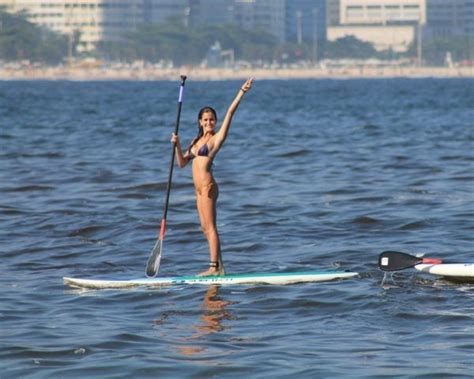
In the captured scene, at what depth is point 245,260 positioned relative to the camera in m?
16.7

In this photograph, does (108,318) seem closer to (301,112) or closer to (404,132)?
(404,132)

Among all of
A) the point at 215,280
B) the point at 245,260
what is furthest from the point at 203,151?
the point at 245,260

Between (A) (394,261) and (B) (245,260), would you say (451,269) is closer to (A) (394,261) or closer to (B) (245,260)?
(A) (394,261)

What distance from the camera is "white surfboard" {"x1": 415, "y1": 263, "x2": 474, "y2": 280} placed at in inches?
557

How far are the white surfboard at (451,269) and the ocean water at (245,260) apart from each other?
6.0 inches

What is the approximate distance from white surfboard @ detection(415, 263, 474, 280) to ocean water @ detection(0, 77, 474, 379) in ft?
0.50

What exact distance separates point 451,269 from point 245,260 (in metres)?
3.33

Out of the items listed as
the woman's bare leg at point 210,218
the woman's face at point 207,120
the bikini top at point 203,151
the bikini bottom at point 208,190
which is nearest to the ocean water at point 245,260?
the woman's bare leg at point 210,218

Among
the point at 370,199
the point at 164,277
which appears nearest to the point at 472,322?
the point at 164,277

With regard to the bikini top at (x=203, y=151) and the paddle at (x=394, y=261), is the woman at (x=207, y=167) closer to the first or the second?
the bikini top at (x=203, y=151)

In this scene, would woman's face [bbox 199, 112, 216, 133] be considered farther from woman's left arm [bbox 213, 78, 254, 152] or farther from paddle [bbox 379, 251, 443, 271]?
paddle [bbox 379, 251, 443, 271]

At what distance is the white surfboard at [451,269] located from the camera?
46.4 feet

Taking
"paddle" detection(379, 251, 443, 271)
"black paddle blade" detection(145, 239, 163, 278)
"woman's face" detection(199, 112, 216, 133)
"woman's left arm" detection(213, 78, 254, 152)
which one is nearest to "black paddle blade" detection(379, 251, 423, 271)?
"paddle" detection(379, 251, 443, 271)

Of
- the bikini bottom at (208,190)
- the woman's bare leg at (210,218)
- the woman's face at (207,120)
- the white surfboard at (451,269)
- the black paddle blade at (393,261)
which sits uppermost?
the woman's face at (207,120)
